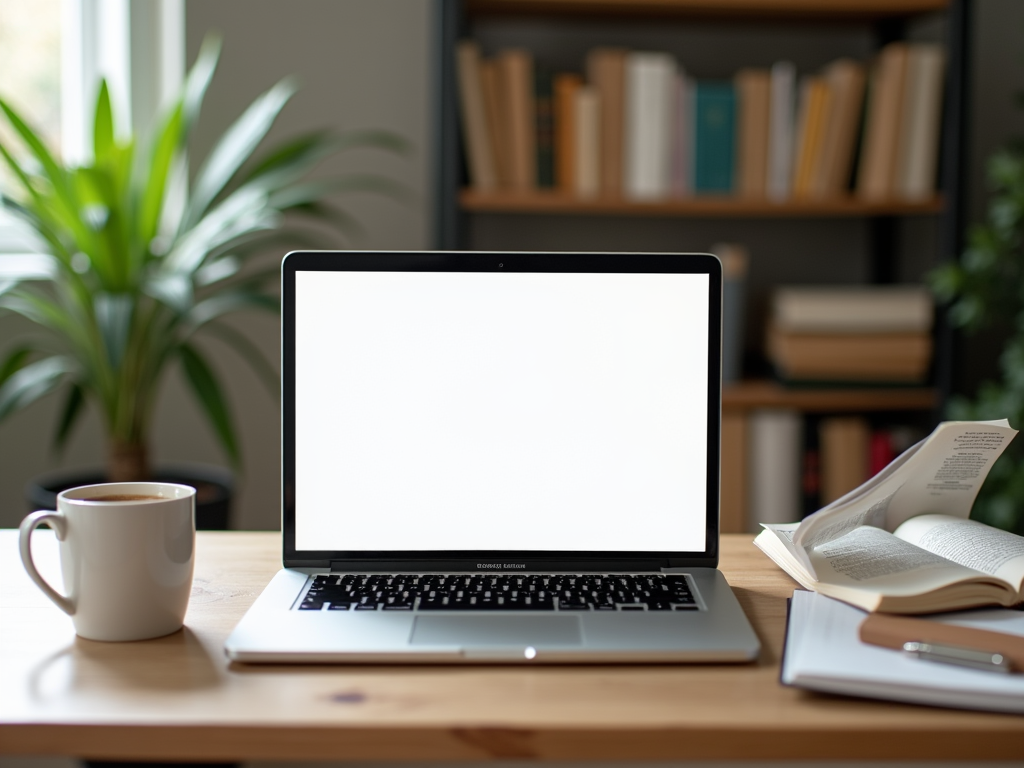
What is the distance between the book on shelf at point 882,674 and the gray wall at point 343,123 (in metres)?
1.77

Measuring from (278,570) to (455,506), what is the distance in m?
0.17

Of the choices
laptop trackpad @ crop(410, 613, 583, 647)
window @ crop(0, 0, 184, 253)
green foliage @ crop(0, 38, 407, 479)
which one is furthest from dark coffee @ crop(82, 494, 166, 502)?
window @ crop(0, 0, 184, 253)

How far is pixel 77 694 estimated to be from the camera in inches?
23.1

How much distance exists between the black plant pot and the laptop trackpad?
1116mm

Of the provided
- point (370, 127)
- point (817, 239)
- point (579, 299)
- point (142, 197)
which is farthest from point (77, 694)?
point (817, 239)

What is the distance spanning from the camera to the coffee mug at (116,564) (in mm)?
669

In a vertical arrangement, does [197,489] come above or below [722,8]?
below

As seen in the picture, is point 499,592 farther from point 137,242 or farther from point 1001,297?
point 1001,297

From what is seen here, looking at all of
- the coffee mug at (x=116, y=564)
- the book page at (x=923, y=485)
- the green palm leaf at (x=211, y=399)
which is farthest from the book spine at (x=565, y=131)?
the coffee mug at (x=116, y=564)

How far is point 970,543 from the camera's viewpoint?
0.82m

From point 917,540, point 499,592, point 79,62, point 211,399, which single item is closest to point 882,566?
point 917,540

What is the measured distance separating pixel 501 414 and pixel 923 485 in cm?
41

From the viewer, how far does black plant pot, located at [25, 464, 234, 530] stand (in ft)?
5.58

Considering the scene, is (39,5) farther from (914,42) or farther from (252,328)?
(914,42)
